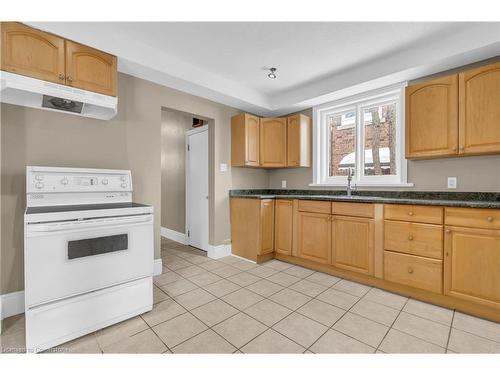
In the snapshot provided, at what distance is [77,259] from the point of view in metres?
1.63

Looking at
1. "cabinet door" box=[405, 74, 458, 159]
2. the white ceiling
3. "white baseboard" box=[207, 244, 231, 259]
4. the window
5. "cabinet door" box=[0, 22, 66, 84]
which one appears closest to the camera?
"cabinet door" box=[0, 22, 66, 84]

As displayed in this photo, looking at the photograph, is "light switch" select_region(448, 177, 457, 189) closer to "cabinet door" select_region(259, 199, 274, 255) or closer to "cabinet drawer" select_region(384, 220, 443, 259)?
"cabinet drawer" select_region(384, 220, 443, 259)

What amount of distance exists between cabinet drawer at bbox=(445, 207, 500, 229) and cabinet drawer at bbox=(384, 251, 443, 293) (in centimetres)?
39

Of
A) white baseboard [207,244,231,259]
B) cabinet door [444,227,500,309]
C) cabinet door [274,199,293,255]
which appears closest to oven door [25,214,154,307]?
white baseboard [207,244,231,259]

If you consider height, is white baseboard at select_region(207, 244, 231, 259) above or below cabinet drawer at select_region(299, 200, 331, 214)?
below

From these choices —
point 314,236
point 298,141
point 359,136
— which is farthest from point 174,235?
point 359,136

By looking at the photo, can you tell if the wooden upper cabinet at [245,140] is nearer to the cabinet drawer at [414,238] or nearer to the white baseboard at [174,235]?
the white baseboard at [174,235]

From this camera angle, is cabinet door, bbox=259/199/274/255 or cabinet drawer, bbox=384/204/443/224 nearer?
cabinet drawer, bbox=384/204/443/224

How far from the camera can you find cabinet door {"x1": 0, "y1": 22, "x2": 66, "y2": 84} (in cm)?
171

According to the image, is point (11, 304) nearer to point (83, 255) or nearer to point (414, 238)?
point (83, 255)

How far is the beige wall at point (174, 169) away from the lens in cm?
442

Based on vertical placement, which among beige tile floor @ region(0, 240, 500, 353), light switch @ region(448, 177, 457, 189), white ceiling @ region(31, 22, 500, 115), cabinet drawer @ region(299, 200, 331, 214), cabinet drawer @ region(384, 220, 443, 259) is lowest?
beige tile floor @ region(0, 240, 500, 353)

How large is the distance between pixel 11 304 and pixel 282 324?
2.22 metres
